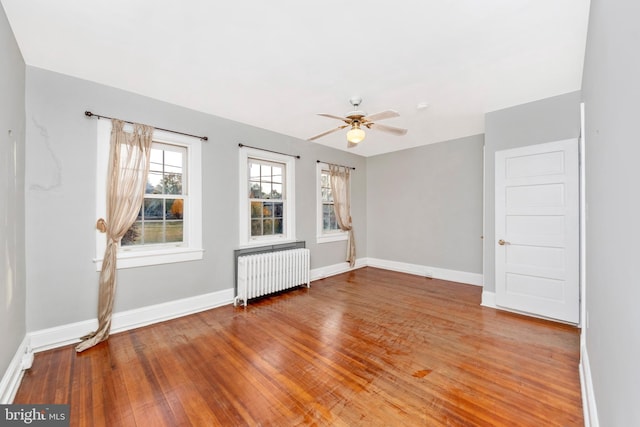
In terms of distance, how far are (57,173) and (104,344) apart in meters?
1.79

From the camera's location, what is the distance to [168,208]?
11.2 ft

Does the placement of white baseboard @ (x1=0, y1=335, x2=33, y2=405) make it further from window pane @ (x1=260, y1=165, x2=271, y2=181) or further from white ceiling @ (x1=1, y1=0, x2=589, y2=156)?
window pane @ (x1=260, y1=165, x2=271, y2=181)

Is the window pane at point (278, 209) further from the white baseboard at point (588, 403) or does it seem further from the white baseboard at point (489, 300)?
the white baseboard at point (588, 403)

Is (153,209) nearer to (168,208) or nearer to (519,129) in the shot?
(168,208)

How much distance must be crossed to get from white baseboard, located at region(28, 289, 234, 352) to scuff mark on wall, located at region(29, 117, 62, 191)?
4.64 ft

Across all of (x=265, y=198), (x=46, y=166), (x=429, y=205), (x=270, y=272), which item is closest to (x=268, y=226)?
(x=265, y=198)

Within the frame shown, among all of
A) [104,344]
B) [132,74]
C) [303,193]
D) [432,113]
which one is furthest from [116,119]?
[432,113]

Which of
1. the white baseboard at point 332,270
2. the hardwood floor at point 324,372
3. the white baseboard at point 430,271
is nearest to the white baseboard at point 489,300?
the hardwood floor at point 324,372

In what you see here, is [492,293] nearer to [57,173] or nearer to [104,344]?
[104,344]

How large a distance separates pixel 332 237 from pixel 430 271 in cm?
211

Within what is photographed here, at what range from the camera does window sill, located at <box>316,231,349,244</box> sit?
5.25 metres

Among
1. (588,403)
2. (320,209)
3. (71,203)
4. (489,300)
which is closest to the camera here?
(588,403)

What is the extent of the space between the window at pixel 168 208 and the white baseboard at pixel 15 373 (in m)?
0.96

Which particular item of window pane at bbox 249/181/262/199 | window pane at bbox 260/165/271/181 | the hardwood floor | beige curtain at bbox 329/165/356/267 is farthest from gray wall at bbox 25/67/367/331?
beige curtain at bbox 329/165/356/267
